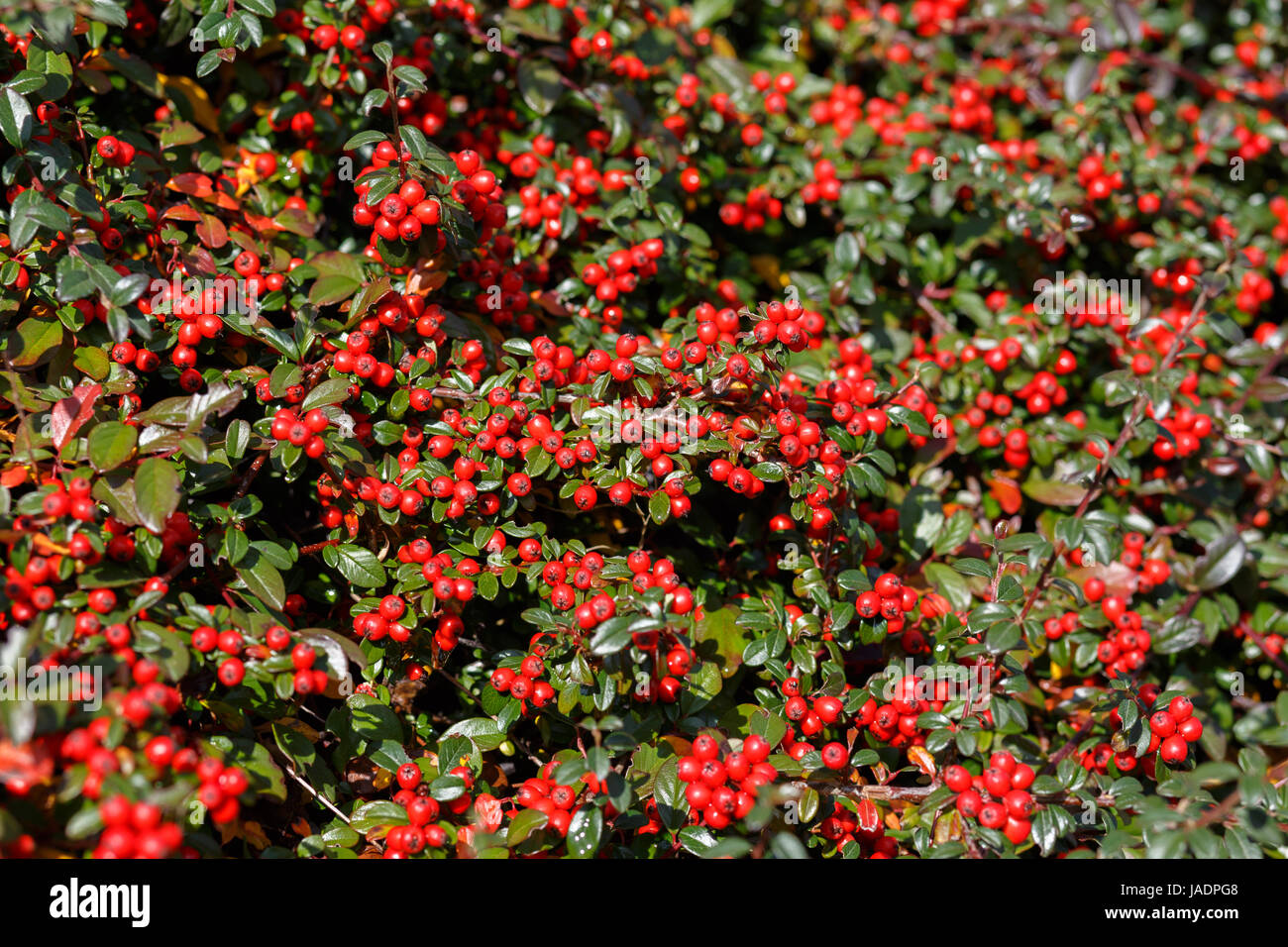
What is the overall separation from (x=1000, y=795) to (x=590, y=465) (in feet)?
4.83

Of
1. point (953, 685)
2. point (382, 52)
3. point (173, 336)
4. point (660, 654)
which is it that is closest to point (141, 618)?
point (173, 336)

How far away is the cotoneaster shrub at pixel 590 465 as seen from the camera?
2230 millimetres

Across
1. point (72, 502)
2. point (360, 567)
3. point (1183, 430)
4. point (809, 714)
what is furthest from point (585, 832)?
point (1183, 430)

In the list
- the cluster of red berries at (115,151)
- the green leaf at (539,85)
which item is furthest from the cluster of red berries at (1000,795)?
the cluster of red berries at (115,151)

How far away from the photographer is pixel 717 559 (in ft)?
10.4

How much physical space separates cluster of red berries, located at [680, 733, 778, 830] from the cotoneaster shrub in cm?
1

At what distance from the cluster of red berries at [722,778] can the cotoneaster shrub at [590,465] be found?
0.01 meters

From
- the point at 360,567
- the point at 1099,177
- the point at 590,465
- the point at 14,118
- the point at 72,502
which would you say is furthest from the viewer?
the point at 1099,177

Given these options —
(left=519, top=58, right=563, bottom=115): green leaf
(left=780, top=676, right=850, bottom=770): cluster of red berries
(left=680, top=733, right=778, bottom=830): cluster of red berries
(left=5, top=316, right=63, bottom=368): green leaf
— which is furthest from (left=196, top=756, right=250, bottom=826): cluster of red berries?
(left=519, top=58, right=563, bottom=115): green leaf

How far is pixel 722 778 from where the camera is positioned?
2.30m

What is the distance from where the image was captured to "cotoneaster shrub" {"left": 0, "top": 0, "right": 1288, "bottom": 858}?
223cm

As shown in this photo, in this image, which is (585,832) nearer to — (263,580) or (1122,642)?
(263,580)

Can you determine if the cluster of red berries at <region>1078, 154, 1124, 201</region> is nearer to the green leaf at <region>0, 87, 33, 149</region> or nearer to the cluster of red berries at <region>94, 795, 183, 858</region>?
the green leaf at <region>0, 87, 33, 149</region>
